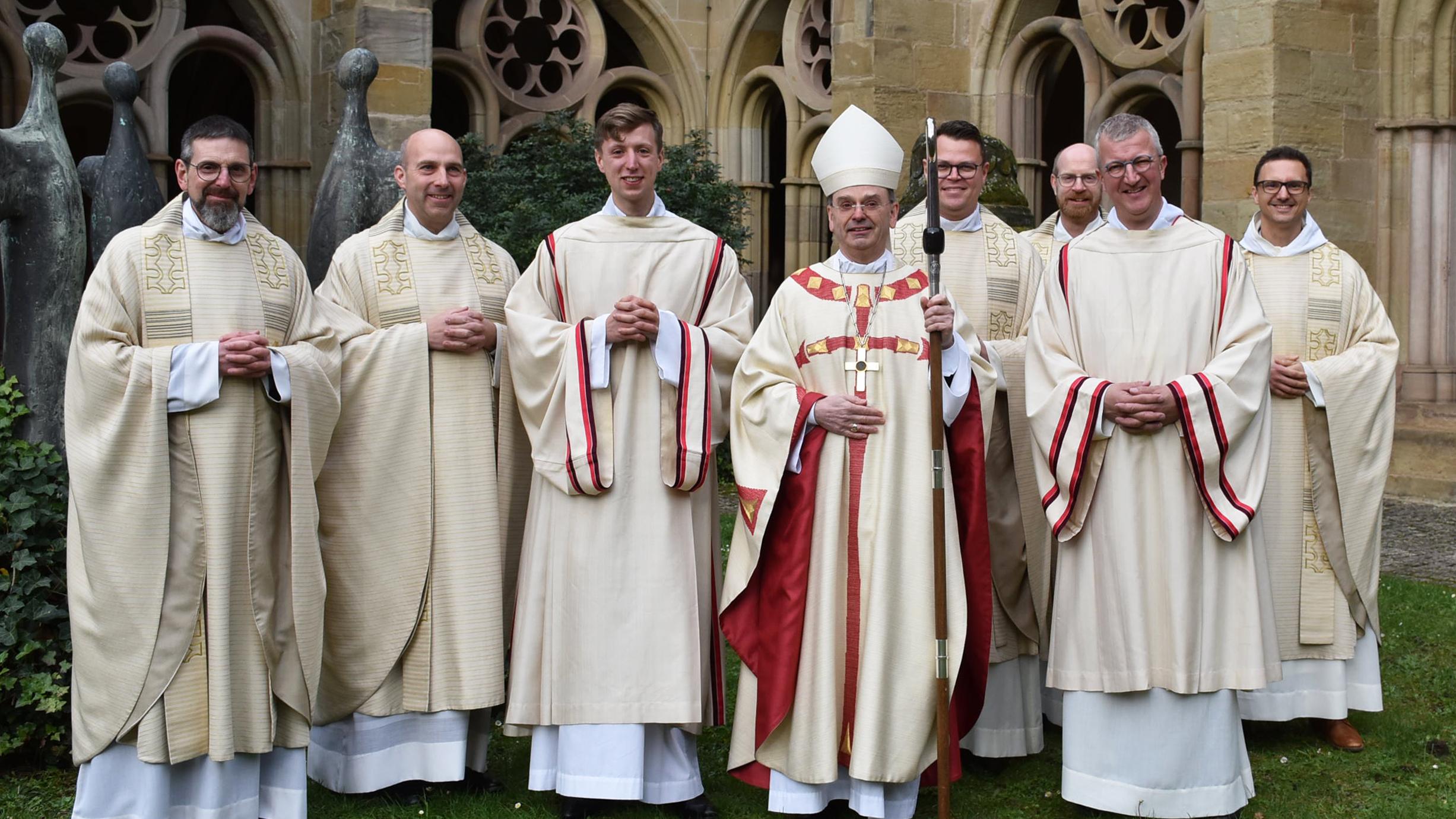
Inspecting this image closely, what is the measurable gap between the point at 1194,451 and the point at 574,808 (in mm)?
2030

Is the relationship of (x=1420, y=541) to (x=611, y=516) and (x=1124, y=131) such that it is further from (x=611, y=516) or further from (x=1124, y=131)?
(x=611, y=516)

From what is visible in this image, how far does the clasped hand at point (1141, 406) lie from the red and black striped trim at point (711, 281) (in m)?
1.22

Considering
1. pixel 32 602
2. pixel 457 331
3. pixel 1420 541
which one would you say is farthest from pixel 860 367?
pixel 1420 541

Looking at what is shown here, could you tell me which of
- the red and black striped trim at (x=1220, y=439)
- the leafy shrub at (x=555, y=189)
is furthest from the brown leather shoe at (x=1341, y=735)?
the leafy shrub at (x=555, y=189)

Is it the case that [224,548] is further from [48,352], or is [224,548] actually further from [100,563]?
[48,352]

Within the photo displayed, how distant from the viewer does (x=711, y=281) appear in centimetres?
491

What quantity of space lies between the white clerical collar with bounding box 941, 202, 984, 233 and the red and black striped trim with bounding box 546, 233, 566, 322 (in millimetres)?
1324

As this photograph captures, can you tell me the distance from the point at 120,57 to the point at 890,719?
418 inches

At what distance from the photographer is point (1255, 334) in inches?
178

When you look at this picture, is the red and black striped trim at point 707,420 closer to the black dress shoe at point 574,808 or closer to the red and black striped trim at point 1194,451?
the black dress shoe at point 574,808

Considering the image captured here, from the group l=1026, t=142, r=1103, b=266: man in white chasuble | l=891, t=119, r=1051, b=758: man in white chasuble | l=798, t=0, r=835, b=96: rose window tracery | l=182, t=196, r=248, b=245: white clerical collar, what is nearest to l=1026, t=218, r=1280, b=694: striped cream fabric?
l=891, t=119, r=1051, b=758: man in white chasuble

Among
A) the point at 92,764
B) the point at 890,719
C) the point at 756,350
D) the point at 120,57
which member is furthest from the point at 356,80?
the point at 120,57

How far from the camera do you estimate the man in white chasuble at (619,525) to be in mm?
4633

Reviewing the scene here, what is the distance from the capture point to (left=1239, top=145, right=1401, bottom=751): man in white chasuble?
17.9ft
